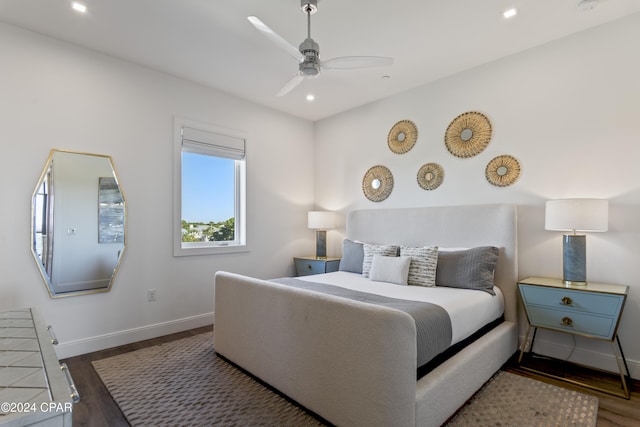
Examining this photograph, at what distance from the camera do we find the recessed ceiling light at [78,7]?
2.40 m

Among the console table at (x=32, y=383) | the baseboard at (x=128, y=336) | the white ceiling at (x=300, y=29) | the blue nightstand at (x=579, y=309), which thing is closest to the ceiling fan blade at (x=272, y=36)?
the white ceiling at (x=300, y=29)

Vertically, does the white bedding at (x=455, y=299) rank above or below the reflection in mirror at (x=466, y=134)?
below

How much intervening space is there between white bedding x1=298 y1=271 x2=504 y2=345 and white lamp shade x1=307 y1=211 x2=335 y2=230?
134 centimetres

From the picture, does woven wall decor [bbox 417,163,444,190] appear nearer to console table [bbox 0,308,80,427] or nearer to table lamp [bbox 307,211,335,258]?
table lamp [bbox 307,211,335,258]

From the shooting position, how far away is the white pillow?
120 inches

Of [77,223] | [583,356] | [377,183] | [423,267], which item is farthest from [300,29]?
[583,356]

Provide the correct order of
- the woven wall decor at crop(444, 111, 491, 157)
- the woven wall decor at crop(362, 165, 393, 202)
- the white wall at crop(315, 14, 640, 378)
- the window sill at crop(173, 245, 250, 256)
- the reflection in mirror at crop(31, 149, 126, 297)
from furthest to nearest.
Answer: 1. the woven wall decor at crop(362, 165, 393, 202)
2. the window sill at crop(173, 245, 250, 256)
3. the woven wall decor at crop(444, 111, 491, 157)
4. the reflection in mirror at crop(31, 149, 126, 297)
5. the white wall at crop(315, 14, 640, 378)

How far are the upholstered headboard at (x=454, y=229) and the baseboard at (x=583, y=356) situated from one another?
339mm

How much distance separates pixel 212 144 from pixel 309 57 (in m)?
2.04

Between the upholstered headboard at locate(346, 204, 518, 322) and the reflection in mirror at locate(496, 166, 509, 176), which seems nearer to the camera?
the upholstered headboard at locate(346, 204, 518, 322)

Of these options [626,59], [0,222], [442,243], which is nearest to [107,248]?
[0,222]

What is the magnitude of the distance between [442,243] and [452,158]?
951 millimetres

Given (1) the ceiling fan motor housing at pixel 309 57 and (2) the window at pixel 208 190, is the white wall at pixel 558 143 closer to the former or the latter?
(1) the ceiling fan motor housing at pixel 309 57

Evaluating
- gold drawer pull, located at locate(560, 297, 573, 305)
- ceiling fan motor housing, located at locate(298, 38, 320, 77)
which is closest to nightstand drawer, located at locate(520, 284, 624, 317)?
gold drawer pull, located at locate(560, 297, 573, 305)
